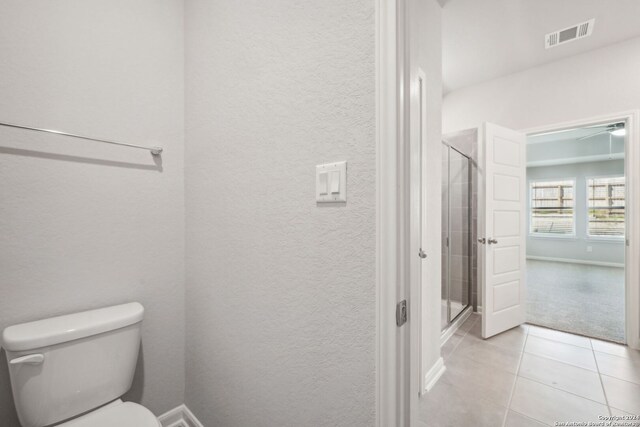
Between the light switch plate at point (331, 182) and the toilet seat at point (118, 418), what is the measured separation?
3.36 ft

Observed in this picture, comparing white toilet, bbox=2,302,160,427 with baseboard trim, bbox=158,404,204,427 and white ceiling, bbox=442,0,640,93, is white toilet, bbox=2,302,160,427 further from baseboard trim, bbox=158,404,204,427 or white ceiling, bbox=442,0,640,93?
white ceiling, bbox=442,0,640,93

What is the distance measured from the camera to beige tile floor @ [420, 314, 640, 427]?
5.12 ft

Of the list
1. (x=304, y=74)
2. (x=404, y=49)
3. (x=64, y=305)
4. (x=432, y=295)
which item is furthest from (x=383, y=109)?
(x=432, y=295)

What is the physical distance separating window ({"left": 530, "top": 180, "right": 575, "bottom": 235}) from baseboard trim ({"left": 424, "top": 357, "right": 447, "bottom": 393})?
7212 millimetres

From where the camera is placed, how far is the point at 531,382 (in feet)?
6.07

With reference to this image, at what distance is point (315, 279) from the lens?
81 cm

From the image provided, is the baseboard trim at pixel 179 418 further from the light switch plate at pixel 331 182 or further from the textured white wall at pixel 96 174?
the light switch plate at pixel 331 182

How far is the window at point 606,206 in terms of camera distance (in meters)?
6.05

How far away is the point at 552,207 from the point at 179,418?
8.98 meters

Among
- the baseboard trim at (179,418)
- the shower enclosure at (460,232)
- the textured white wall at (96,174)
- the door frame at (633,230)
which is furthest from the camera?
the shower enclosure at (460,232)

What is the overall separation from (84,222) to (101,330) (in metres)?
0.49

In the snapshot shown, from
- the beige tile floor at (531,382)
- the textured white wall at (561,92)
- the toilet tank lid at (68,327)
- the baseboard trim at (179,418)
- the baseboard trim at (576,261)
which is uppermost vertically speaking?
the textured white wall at (561,92)

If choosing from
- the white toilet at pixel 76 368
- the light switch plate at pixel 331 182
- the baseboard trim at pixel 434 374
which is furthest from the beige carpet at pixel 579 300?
the white toilet at pixel 76 368

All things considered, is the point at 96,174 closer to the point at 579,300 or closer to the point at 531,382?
the point at 531,382
